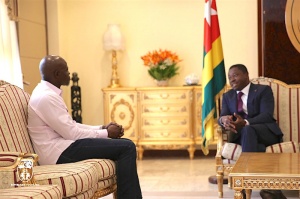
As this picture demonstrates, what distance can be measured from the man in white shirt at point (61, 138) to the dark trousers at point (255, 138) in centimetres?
133

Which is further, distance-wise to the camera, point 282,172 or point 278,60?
point 278,60

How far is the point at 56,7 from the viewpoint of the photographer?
25.6ft

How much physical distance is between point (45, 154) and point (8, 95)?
0.50 meters

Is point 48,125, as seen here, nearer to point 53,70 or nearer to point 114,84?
point 53,70

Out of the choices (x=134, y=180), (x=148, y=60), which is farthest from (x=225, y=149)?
(x=148, y=60)

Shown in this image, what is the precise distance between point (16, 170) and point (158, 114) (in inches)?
174

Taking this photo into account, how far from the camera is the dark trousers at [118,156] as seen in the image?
3.80 metres

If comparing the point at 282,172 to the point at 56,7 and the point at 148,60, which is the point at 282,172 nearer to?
the point at 148,60

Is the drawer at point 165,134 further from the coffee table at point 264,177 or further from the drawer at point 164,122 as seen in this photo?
the coffee table at point 264,177

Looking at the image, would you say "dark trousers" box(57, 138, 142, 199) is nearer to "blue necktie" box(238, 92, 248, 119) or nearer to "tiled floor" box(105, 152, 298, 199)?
"tiled floor" box(105, 152, 298, 199)

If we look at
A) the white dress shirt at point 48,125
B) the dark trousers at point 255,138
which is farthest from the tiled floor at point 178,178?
the white dress shirt at point 48,125

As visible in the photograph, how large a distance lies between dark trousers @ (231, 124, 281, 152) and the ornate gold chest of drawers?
2.28 meters

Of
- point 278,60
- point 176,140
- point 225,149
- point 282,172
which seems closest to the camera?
point 282,172

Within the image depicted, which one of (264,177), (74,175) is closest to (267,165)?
(264,177)
